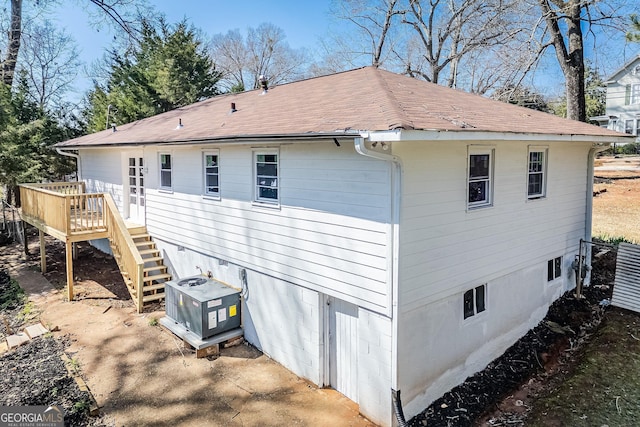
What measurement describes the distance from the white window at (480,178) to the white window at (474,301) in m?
1.38

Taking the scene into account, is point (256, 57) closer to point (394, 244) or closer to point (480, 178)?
point (480, 178)

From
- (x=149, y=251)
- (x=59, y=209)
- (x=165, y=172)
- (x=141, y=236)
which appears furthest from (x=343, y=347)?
(x=59, y=209)

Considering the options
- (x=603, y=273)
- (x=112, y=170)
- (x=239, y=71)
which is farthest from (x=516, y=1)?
(x=239, y=71)

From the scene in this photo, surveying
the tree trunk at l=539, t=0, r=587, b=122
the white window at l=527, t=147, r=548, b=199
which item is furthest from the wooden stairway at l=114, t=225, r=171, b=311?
the tree trunk at l=539, t=0, r=587, b=122

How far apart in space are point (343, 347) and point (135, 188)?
8678 millimetres

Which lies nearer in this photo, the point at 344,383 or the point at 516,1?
the point at 344,383

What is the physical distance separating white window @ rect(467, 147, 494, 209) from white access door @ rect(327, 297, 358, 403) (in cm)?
248

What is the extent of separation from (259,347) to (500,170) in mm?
5277

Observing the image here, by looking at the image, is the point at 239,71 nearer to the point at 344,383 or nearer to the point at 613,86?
the point at 613,86

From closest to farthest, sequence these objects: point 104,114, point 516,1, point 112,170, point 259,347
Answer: point 259,347, point 112,170, point 516,1, point 104,114

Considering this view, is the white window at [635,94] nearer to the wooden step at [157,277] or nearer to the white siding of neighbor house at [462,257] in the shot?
the white siding of neighbor house at [462,257]

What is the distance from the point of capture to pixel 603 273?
34.5ft

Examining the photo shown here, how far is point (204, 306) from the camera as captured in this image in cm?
744

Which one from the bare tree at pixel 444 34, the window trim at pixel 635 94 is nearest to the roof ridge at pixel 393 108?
the bare tree at pixel 444 34
